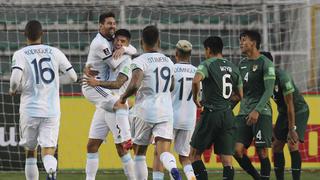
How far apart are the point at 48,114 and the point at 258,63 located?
8.78ft

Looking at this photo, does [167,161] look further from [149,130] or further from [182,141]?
[182,141]

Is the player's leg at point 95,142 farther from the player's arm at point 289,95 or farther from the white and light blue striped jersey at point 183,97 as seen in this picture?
the player's arm at point 289,95

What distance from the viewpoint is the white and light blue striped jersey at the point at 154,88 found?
981cm

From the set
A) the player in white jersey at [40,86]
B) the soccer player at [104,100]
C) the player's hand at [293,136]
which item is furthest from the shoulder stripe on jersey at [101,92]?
the player's hand at [293,136]

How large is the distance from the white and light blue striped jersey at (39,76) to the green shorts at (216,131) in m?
1.71

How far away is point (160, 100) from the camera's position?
994cm

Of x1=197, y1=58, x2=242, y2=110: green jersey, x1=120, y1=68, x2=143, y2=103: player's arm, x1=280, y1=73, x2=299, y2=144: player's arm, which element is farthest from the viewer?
x1=280, y1=73, x2=299, y2=144: player's arm

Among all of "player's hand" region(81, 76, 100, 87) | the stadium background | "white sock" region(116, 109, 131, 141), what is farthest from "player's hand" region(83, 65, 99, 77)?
the stadium background

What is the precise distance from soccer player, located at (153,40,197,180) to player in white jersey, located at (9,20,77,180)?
5.13ft

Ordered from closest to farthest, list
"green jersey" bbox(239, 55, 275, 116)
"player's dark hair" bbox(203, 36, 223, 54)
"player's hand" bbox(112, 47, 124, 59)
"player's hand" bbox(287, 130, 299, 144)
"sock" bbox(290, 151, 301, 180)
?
"player's dark hair" bbox(203, 36, 223, 54), "green jersey" bbox(239, 55, 275, 116), "player's hand" bbox(112, 47, 124, 59), "player's hand" bbox(287, 130, 299, 144), "sock" bbox(290, 151, 301, 180)

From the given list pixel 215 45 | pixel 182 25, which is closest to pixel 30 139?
Answer: pixel 215 45

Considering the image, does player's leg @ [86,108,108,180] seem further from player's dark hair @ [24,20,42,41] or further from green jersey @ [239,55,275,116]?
green jersey @ [239,55,275,116]

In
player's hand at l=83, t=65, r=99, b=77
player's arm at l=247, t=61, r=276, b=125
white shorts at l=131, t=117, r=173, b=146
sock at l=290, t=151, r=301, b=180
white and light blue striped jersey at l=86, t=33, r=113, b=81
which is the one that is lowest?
sock at l=290, t=151, r=301, b=180

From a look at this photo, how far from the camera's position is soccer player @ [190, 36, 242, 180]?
32.9 feet
